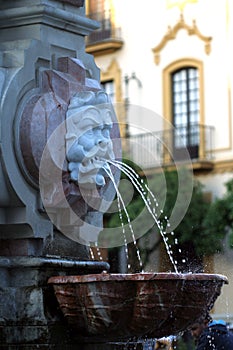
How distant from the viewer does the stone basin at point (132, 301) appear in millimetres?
8031

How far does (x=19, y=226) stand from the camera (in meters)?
8.54

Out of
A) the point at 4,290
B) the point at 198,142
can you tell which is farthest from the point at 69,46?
the point at 198,142

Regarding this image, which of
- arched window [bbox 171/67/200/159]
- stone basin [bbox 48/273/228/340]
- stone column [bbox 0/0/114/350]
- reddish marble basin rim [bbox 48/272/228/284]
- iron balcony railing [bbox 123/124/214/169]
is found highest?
arched window [bbox 171/67/200/159]

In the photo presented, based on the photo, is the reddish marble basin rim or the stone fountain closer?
the reddish marble basin rim

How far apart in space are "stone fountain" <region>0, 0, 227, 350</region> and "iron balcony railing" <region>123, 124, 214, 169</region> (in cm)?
Result: 2259

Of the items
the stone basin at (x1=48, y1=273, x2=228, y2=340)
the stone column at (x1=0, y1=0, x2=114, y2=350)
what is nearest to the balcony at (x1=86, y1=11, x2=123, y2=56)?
the stone column at (x1=0, y1=0, x2=114, y2=350)

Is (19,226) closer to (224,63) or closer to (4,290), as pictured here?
(4,290)

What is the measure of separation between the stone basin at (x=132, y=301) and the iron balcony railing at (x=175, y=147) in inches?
915

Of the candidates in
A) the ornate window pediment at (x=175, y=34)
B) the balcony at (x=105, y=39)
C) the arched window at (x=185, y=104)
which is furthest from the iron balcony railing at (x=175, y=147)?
the balcony at (x=105, y=39)

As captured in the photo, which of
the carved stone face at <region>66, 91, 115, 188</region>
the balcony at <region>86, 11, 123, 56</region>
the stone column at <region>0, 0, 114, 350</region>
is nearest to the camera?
the stone column at <region>0, 0, 114, 350</region>

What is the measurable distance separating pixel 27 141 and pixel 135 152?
24397mm

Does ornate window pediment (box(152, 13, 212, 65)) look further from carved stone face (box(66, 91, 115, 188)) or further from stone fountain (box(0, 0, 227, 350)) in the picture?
carved stone face (box(66, 91, 115, 188))

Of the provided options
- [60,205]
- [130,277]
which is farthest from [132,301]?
[60,205]

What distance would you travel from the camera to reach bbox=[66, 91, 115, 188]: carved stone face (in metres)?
8.76
